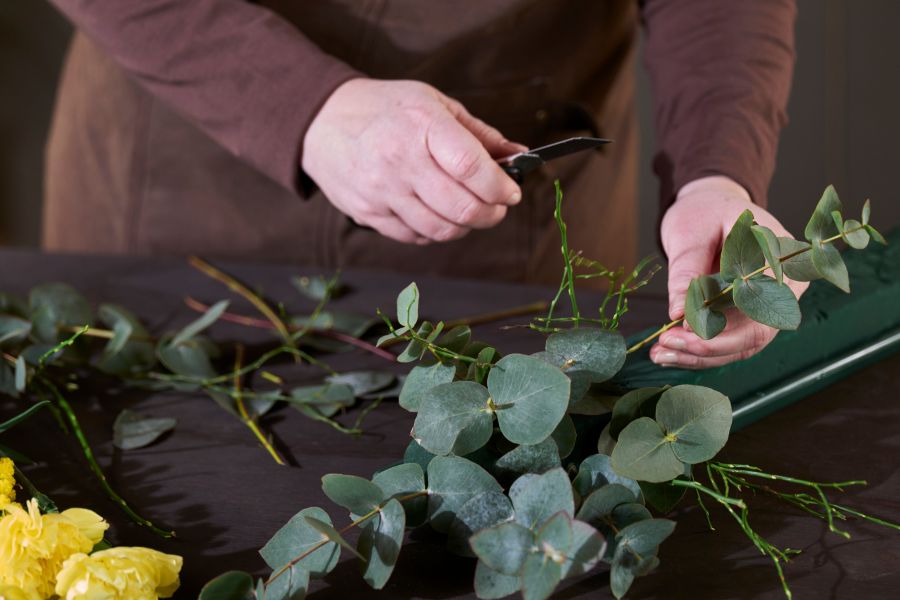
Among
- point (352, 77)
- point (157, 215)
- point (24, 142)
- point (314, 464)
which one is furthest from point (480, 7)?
point (24, 142)

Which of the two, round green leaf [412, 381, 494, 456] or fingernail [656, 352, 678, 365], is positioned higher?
round green leaf [412, 381, 494, 456]

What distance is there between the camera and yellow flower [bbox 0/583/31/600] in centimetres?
36

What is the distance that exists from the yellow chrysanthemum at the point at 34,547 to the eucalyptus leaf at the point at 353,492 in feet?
0.31

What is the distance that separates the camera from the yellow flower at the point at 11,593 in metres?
0.36

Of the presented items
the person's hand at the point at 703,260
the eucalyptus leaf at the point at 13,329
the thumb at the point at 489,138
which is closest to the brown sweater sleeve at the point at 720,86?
the person's hand at the point at 703,260

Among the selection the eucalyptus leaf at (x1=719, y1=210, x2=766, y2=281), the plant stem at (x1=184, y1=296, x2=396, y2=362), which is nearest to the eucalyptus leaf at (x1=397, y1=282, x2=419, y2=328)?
the eucalyptus leaf at (x1=719, y1=210, x2=766, y2=281)

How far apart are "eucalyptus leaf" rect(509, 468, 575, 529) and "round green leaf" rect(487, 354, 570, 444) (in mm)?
16

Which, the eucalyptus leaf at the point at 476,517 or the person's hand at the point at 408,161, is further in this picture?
Answer: the person's hand at the point at 408,161

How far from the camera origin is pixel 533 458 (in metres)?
0.41

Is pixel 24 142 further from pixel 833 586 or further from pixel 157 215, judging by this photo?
pixel 833 586

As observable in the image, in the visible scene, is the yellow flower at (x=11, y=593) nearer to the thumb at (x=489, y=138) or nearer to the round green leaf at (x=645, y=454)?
the round green leaf at (x=645, y=454)

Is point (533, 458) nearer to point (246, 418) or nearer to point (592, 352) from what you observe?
point (592, 352)

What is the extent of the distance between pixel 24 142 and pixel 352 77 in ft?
7.75

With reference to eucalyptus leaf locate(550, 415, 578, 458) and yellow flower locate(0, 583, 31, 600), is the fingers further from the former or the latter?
yellow flower locate(0, 583, 31, 600)
